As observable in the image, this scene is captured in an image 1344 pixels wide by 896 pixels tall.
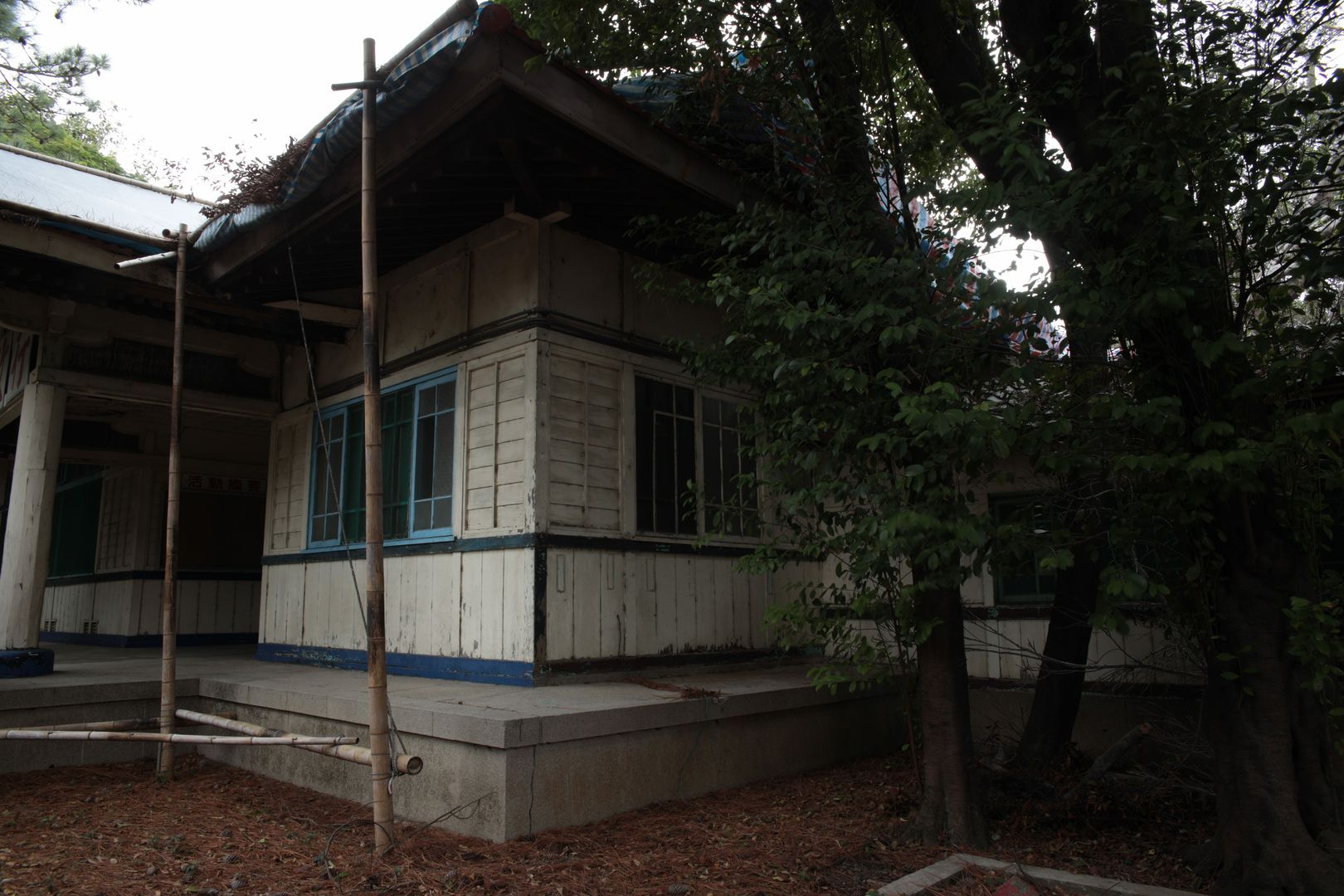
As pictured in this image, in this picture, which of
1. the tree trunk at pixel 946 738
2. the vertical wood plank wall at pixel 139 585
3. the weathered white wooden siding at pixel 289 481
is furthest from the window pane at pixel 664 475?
Result: the vertical wood plank wall at pixel 139 585

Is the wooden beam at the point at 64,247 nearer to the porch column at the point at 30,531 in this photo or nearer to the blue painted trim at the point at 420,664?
the porch column at the point at 30,531

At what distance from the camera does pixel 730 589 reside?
726cm

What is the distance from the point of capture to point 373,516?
3928 millimetres

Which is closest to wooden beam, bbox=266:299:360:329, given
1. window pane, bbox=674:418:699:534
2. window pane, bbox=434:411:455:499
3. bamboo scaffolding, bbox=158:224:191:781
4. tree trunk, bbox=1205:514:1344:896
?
window pane, bbox=434:411:455:499

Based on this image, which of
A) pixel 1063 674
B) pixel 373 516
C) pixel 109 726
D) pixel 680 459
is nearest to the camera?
pixel 373 516

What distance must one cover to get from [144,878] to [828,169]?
4.73m

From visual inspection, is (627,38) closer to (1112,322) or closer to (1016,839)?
(1112,322)

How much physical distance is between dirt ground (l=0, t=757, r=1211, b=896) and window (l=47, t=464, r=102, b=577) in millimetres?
7461

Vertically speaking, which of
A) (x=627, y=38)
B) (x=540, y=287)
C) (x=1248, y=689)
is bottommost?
(x=1248, y=689)

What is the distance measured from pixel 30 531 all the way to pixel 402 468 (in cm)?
311

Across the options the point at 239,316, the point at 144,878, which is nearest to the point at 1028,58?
the point at 144,878

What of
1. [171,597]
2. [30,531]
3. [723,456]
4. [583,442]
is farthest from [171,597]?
[723,456]

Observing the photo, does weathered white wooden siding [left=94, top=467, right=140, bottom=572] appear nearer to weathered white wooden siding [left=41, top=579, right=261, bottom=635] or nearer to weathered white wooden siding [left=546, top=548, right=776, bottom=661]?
weathered white wooden siding [left=41, top=579, right=261, bottom=635]

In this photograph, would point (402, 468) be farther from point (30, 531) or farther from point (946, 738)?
point (946, 738)
